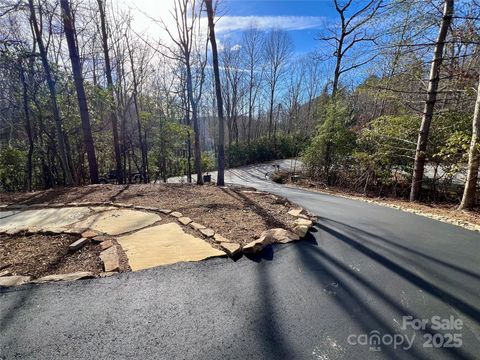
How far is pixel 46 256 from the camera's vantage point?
225cm

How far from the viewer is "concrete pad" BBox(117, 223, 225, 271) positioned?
2.23 meters

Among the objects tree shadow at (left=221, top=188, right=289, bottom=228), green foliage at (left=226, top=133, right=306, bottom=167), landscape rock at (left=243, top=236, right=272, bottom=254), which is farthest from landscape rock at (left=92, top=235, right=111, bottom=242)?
green foliage at (left=226, top=133, right=306, bottom=167)

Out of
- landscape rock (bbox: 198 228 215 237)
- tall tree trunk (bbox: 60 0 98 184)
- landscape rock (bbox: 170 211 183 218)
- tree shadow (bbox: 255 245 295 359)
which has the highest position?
tall tree trunk (bbox: 60 0 98 184)

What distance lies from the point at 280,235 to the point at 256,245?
444 millimetres

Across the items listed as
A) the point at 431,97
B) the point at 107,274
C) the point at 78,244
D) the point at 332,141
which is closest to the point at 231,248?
the point at 107,274

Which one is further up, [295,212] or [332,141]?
[332,141]

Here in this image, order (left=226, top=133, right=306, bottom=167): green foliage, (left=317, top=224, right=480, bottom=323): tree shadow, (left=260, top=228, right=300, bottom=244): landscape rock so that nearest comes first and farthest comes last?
(left=317, top=224, right=480, bottom=323): tree shadow
(left=260, top=228, right=300, bottom=244): landscape rock
(left=226, top=133, right=306, bottom=167): green foliage

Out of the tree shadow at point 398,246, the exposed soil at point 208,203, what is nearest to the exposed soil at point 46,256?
the exposed soil at point 208,203

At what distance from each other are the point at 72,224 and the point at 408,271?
12.6ft

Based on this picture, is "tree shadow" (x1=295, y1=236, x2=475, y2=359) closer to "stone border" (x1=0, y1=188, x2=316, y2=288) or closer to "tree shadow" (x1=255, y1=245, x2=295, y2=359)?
"stone border" (x1=0, y1=188, x2=316, y2=288)

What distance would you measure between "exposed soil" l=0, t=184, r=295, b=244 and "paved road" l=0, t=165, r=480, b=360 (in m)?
0.67

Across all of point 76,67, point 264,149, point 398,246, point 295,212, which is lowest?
point 398,246

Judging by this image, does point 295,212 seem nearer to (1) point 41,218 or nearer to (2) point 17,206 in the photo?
(1) point 41,218

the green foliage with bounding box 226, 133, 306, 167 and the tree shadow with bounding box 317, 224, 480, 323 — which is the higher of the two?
the green foliage with bounding box 226, 133, 306, 167
